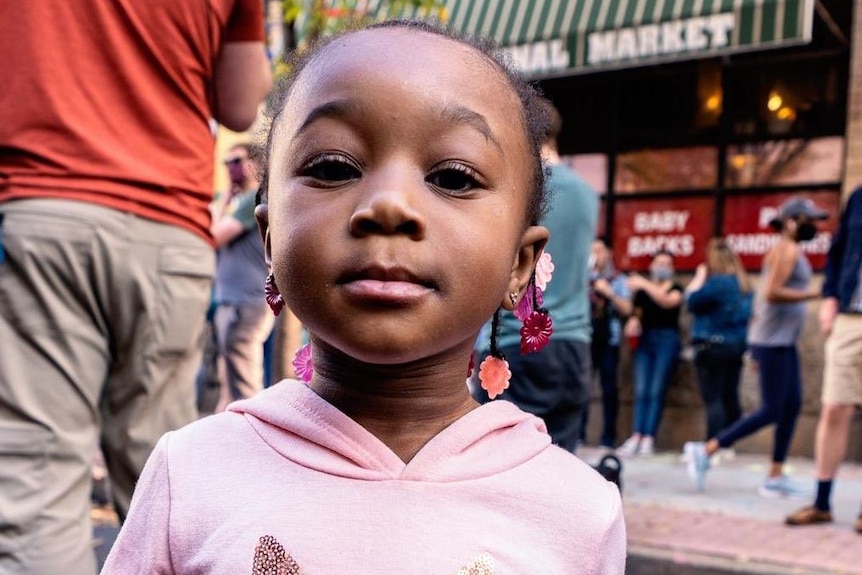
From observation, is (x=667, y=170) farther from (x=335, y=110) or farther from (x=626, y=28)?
(x=335, y=110)

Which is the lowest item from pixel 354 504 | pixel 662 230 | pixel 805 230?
pixel 662 230

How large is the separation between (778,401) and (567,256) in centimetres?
298

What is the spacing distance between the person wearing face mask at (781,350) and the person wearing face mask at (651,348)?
1588 millimetres

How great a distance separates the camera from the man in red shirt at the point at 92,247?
212 cm

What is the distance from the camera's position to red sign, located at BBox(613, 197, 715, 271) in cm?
865

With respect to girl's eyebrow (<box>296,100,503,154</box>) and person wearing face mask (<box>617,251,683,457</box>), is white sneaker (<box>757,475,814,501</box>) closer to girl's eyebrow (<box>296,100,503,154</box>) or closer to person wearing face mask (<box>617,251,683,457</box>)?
person wearing face mask (<box>617,251,683,457</box>)

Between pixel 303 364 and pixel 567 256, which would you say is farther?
pixel 567 256

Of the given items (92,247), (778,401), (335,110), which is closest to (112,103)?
(92,247)

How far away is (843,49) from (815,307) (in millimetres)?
2339

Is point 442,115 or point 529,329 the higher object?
point 442,115

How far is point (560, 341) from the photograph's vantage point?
3.65 m

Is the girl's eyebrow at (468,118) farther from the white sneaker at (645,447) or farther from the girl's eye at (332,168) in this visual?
the white sneaker at (645,447)

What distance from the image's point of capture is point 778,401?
5.92 m

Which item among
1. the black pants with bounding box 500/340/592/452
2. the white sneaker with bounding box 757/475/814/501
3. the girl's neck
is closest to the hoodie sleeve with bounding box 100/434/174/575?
the girl's neck
